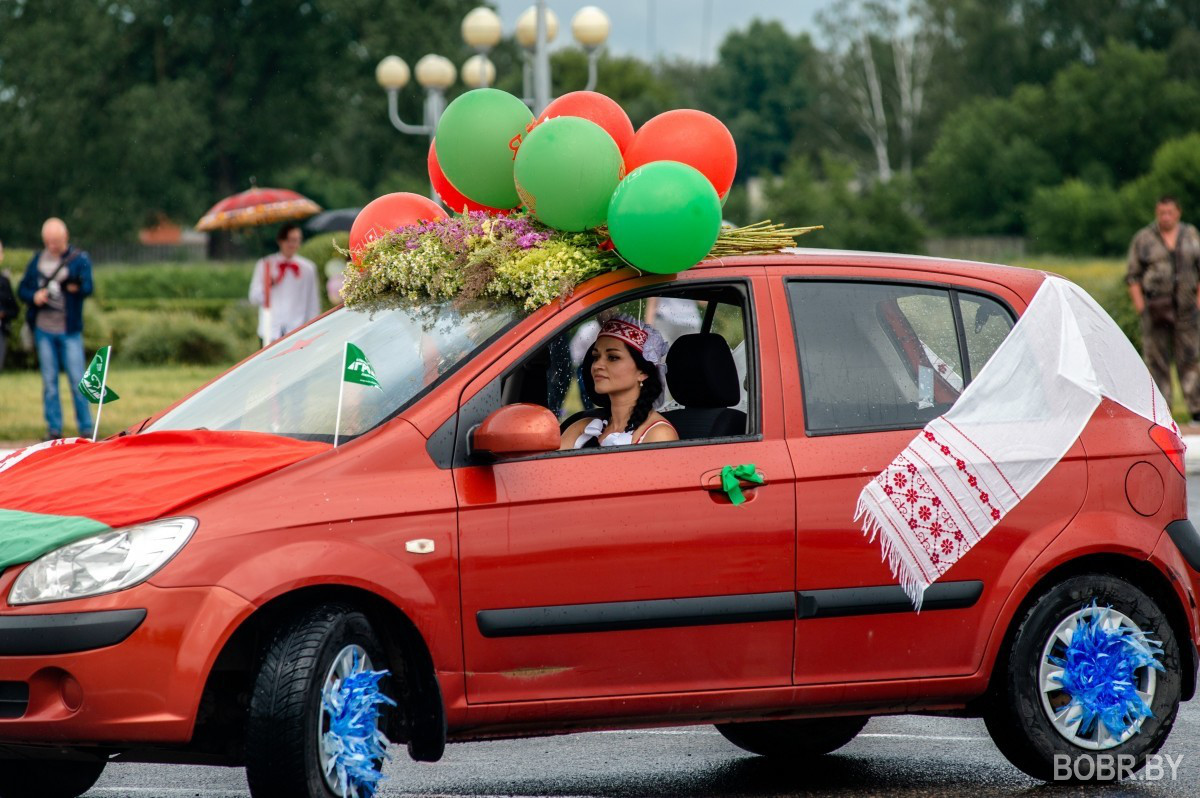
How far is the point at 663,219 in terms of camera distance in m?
5.04

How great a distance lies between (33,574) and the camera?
14.3 feet

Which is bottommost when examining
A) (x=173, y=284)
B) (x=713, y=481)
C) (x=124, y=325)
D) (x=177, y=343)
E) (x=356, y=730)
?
(x=177, y=343)

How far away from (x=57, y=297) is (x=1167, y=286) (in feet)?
31.6

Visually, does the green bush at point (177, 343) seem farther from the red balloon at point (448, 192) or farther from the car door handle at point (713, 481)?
the car door handle at point (713, 481)

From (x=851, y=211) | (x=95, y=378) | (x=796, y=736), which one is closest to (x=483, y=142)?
(x=95, y=378)

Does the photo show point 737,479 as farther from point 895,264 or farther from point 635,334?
point 895,264

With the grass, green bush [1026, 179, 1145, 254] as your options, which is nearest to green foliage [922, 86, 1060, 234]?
green bush [1026, 179, 1145, 254]

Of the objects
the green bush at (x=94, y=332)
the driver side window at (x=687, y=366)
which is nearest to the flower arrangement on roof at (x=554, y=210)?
the driver side window at (x=687, y=366)

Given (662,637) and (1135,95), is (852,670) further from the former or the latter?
(1135,95)

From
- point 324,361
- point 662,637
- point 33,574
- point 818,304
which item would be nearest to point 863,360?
point 818,304

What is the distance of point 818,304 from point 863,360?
0.21 m

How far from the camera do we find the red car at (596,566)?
440cm

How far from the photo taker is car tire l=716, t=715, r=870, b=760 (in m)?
6.12

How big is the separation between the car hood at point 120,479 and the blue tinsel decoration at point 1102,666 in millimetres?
2343
